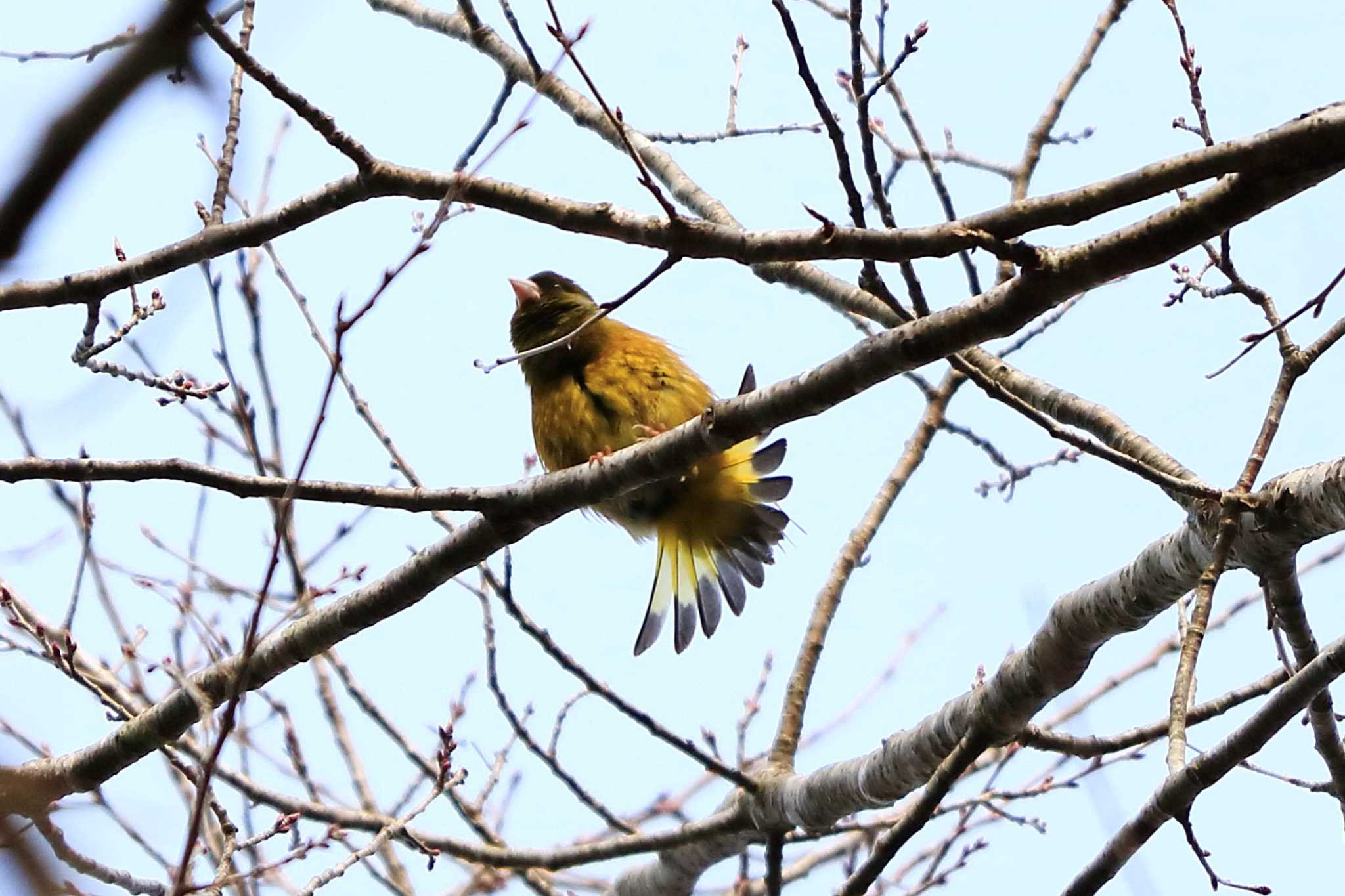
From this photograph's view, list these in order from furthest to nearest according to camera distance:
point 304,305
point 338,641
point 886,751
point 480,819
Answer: point 304,305
point 480,819
point 886,751
point 338,641

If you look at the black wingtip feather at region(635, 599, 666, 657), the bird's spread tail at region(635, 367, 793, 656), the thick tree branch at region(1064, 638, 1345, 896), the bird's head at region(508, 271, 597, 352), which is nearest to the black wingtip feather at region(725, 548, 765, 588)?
the bird's spread tail at region(635, 367, 793, 656)

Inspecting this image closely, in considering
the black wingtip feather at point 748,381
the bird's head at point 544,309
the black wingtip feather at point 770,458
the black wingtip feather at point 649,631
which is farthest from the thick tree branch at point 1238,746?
the bird's head at point 544,309

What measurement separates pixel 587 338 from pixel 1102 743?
245 cm

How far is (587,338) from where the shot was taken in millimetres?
4984

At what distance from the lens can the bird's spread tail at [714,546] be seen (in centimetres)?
496

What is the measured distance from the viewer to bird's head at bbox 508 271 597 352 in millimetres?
5422

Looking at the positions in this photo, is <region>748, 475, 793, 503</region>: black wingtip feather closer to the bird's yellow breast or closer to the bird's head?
the bird's yellow breast

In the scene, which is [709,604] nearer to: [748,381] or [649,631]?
[649,631]

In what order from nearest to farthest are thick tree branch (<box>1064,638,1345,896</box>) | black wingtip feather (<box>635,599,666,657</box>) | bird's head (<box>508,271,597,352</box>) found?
thick tree branch (<box>1064,638,1345,896</box>) < black wingtip feather (<box>635,599,666,657</box>) < bird's head (<box>508,271,597,352</box>)

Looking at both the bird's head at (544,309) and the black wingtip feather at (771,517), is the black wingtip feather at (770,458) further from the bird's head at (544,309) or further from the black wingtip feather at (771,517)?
the bird's head at (544,309)

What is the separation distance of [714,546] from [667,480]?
61 cm

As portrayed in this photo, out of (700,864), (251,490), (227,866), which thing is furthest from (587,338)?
(227,866)

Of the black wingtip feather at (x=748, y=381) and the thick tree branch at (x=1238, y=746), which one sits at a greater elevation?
the black wingtip feather at (x=748, y=381)

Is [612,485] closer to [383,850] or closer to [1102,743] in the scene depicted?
[1102,743]
